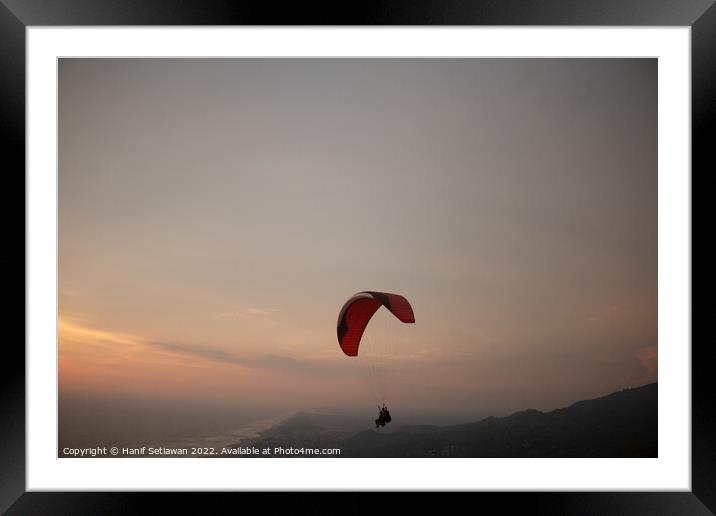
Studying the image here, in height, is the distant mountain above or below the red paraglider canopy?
below

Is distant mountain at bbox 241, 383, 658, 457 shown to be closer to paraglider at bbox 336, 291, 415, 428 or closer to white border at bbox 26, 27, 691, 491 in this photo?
paraglider at bbox 336, 291, 415, 428

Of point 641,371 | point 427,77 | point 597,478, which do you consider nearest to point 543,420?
point 641,371

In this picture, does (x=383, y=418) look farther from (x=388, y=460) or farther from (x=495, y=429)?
(x=388, y=460)

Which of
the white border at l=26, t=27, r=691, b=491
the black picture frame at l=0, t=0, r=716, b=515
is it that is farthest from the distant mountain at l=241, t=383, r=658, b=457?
the black picture frame at l=0, t=0, r=716, b=515

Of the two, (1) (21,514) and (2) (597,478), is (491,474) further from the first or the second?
(1) (21,514)

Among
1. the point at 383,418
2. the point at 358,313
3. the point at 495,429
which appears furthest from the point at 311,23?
the point at 495,429

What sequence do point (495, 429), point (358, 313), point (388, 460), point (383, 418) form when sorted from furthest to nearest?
point (495, 429)
point (383, 418)
point (358, 313)
point (388, 460)
